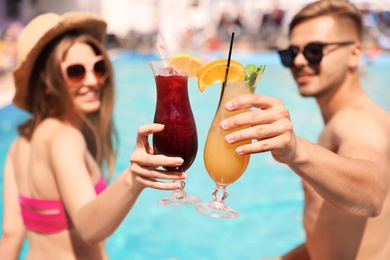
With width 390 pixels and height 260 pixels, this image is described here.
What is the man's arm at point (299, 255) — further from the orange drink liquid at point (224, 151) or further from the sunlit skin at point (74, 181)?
the orange drink liquid at point (224, 151)

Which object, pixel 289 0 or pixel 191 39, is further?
pixel 289 0

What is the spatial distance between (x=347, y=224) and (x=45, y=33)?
65.8 inches

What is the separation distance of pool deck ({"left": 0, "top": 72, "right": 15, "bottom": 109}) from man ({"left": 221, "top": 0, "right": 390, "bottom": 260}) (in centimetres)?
809

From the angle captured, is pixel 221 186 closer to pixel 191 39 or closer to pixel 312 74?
pixel 312 74

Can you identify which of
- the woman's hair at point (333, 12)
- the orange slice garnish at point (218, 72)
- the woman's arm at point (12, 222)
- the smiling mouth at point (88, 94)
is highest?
the woman's hair at point (333, 12)

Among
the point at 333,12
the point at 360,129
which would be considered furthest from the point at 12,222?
the point at 333,12

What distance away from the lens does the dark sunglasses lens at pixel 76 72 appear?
2582 mm

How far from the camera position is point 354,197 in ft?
5.28

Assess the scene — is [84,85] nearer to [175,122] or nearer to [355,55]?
[175,122]

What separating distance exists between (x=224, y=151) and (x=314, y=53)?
1.42 m

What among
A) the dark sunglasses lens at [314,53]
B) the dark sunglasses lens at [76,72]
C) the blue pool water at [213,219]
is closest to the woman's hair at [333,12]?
the dark sunglasses lens at [314,53]

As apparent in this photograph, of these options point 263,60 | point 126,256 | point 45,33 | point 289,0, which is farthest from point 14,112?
point 289,0

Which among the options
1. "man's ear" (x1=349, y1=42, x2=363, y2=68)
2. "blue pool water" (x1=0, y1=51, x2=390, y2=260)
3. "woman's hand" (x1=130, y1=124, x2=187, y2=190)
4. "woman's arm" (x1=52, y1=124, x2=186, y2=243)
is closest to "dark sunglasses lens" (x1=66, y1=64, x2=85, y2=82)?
"woman's arm" (x1=52, y1=124, x2=186, y2=243)

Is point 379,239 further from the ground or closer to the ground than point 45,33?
closer to the ground
